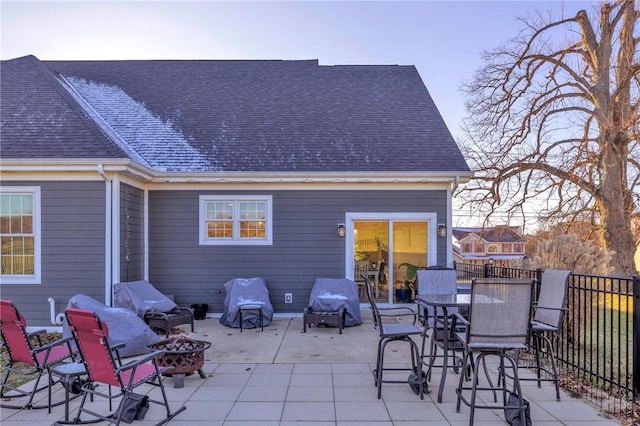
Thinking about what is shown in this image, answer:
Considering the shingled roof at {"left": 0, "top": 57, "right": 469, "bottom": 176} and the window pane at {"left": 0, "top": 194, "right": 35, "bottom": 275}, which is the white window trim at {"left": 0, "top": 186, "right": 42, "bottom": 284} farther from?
the shingled roof at {"left": 0, "top": 57, "right": 469, "bottom": 176}

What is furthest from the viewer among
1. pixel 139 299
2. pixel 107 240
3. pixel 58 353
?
pixel 107 240

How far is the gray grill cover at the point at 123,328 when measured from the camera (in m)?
5.78

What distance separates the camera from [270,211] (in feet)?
29.1

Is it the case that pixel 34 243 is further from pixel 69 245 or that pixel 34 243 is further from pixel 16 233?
pixel 69 245

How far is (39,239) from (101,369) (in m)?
4.95

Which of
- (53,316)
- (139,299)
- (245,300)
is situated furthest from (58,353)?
(245,300)

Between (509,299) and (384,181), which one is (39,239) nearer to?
(384,181)

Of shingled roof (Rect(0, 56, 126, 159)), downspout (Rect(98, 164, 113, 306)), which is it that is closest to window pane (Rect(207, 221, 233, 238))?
downspout (Rect(98, 164, 113, 306))

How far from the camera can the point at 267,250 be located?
8.85 m

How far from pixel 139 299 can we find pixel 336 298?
3.35m

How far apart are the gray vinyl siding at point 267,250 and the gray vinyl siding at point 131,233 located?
1.12ft

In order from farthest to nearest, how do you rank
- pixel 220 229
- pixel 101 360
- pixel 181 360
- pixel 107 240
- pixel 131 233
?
pixel 220 229
pixel 131 233
pixel 107 240
pixel 181 360
pixel 101 360

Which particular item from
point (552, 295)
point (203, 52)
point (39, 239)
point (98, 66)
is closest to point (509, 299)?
point (552, 295)

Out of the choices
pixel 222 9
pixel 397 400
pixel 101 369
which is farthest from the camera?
pixel 222 9
